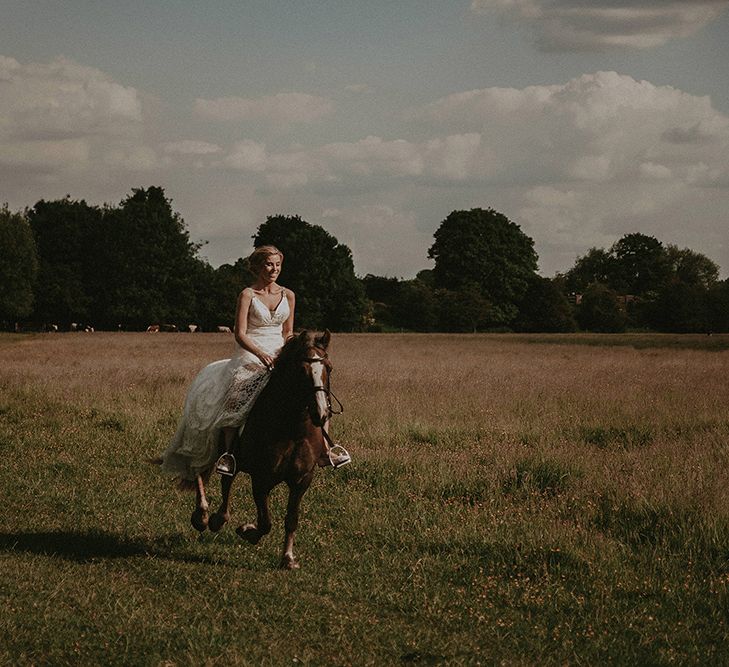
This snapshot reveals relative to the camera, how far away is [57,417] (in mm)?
15500

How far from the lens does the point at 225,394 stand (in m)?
7.78

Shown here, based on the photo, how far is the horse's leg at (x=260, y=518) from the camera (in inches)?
283

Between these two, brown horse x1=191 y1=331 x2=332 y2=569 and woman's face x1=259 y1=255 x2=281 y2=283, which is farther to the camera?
woman's face x1=259 y1=255 x2=281 y2=283

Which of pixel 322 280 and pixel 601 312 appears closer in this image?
pixel 322 280

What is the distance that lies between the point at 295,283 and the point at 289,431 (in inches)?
2869

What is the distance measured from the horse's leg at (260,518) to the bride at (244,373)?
12.8 inches

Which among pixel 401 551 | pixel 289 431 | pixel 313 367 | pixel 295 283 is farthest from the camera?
pixel 295 283

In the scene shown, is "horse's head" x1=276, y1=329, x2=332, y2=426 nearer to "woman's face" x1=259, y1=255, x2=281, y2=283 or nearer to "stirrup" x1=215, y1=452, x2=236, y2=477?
"woman's face" x1=259, y1=255, x2=281, y2=283

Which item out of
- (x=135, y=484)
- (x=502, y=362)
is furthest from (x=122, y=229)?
(x=135, y=484)

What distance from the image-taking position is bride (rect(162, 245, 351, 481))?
751cm

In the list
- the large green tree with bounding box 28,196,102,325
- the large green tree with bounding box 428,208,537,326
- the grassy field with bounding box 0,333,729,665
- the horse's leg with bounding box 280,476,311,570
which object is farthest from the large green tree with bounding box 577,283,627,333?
the horse's leg with bounding box 280,476,311,570

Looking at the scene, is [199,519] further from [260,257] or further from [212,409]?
[260,257]

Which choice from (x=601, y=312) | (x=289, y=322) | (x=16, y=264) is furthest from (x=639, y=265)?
(x=289, y=322)

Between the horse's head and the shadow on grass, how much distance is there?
1920 mm
